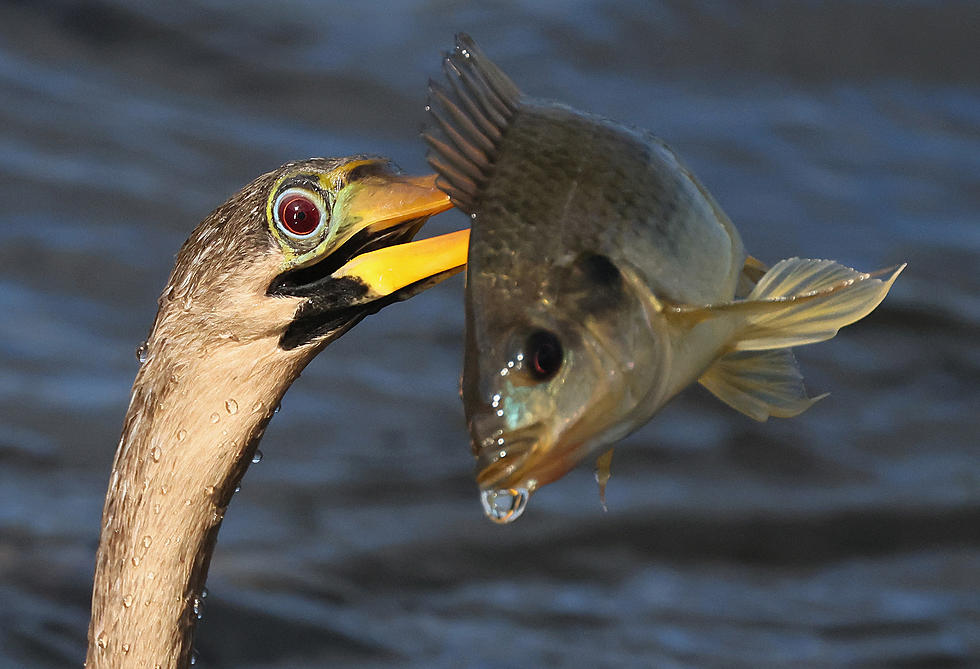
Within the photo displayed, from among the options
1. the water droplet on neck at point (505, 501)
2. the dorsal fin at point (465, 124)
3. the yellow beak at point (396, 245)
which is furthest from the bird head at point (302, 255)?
the water droplet on neck at point (505, 501)

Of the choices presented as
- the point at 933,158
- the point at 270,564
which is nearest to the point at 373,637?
the point at 270,564

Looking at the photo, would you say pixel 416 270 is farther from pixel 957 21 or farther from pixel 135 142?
pixel 957 21

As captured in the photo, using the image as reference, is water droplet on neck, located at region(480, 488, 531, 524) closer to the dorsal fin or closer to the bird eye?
the dorsal fin

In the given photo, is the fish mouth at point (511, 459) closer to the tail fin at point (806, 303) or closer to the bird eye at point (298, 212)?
the tail fin at point (806, 303)

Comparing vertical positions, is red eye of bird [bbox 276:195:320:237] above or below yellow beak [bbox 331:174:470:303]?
above

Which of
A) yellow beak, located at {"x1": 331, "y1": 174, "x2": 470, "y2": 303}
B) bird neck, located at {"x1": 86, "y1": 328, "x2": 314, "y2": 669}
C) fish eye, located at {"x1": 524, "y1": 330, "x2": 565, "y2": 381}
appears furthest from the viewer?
bird neck, located at {"x1": 86, "y1": 328, "x2": 314, "y2": 669}

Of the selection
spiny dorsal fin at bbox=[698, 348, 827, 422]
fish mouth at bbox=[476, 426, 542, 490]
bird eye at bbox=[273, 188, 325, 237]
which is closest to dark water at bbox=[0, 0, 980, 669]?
bird eye at bbox=[273, 188, 325, 237]

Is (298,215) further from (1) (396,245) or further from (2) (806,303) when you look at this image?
(2) (806,303)
